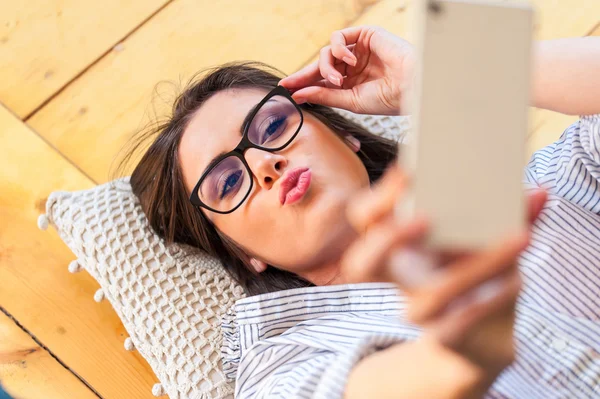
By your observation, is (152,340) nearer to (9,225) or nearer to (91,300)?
(91,300)

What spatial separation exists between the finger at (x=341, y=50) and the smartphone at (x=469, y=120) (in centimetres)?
44

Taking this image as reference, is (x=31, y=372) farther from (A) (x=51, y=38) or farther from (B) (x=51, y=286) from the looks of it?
(A) (x=51, y=38)

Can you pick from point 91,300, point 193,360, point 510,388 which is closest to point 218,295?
point 193,360

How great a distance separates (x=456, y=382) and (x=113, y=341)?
692mm

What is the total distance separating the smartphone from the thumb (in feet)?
1.56

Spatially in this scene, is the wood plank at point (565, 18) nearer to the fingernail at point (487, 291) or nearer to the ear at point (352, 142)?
the ear at point (352, 142)

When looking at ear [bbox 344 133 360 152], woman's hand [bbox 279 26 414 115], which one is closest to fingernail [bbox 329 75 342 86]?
woman's hand [bbox 279 26 414 115]

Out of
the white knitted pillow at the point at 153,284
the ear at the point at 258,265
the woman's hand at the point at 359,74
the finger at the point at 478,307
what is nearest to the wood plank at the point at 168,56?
the white knitted pillow at the point at 153,284

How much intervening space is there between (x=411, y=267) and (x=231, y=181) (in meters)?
0.46

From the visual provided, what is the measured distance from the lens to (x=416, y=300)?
1.24 feet

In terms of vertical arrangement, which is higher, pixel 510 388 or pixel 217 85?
pixel 217 85

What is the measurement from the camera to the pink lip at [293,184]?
2.42 feet

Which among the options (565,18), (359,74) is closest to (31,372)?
(359,74)

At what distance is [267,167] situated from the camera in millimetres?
769
